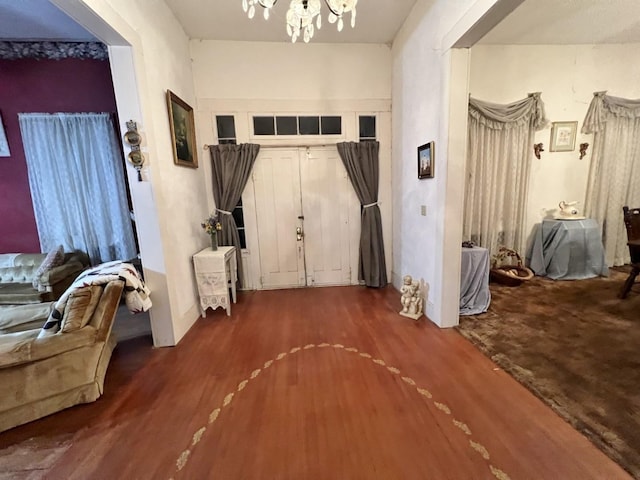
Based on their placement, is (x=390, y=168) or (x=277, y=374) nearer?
(x=277, y=374)

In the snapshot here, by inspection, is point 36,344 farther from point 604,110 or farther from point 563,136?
point 604,110

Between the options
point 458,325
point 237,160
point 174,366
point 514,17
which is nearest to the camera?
point 174,366

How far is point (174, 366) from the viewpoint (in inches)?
90.0

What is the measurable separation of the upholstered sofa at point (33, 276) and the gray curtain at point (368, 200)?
3.80 m

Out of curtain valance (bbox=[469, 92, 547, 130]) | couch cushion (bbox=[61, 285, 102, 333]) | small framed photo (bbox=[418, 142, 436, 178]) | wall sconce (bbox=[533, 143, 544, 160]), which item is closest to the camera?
couch cushion (bbox=[61, 285, 102, 333])

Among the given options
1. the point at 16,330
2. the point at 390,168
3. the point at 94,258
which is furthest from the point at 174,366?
the point at 390,168

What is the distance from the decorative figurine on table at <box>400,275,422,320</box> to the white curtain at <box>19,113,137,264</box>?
143 inches

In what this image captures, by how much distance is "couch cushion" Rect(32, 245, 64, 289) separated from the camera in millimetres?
3174

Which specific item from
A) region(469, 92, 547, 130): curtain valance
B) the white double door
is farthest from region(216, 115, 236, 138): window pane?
region(469, 92, 547, 130): curtain valance

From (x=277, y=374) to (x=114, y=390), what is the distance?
47.3 inches

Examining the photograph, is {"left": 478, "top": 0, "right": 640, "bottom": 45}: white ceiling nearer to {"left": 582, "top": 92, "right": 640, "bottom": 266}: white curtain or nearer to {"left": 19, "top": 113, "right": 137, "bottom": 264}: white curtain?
{"left": 582, "top": 92, "right": 640, "bottom": 266}: white curtain

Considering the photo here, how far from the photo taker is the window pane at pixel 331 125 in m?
3.83

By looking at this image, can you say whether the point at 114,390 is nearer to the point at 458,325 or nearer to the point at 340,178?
the point at 458,325

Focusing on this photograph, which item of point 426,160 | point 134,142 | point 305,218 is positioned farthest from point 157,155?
point 426,160
